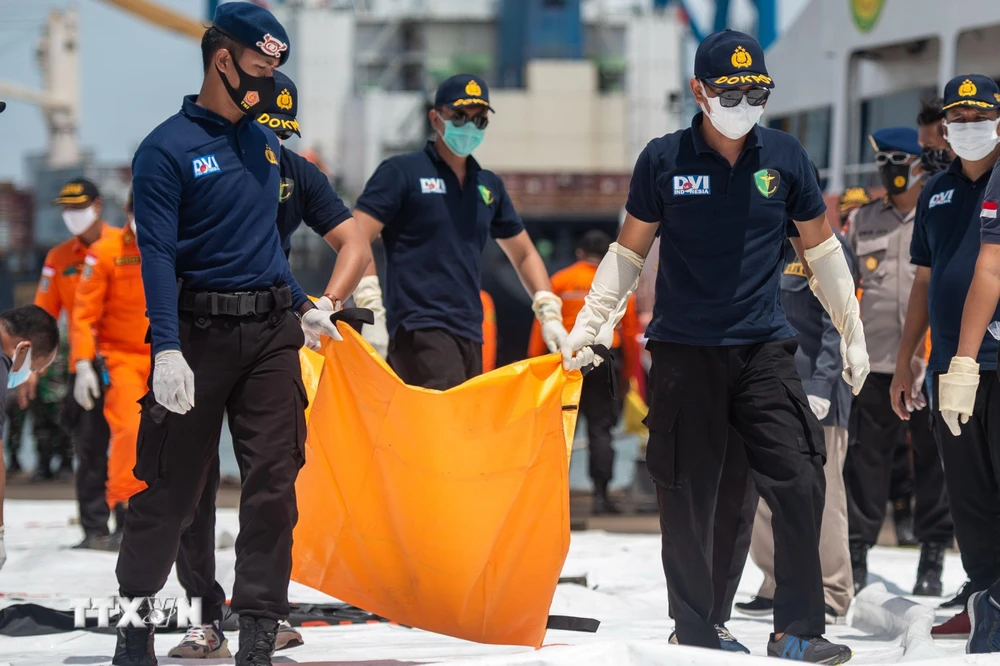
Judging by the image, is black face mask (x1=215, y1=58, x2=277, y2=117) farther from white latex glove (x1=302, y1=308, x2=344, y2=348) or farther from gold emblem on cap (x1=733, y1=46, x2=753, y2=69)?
gold emblem on cap (x1=733, y1=46, x2=753, y2=69)

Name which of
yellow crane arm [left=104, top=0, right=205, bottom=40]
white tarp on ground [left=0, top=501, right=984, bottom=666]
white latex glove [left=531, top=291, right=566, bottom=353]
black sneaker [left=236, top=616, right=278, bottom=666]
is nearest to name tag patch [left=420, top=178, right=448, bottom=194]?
white latex glove [left=531, top=291, right=566, bottom=353]

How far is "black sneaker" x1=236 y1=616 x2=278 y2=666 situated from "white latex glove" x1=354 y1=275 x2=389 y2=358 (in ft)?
6.70

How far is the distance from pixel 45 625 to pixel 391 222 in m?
2.13

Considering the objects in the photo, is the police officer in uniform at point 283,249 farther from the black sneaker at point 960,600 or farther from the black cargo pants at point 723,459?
the black sneaker at point 960,600

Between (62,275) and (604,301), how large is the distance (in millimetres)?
4707

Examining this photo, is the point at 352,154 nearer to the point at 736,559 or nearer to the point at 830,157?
the point at 830,157

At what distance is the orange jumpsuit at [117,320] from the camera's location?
23.7 ft

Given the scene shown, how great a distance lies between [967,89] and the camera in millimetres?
4941

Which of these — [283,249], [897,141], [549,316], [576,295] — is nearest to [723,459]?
[549,316]

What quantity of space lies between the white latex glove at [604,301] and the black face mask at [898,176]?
2.60 m

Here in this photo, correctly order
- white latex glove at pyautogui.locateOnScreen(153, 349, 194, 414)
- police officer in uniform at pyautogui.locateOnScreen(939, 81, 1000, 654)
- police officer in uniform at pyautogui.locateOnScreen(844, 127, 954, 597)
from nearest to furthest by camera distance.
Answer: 1. white latex glove at pyautogui.locateOnScreen(153, 349, 194, 414)
2. police officer in uniform at pyautogui.locateOnScreen(939, 81, 1000, 654)
3. police officer in uniform at pyautogui.locateOnScreen(844, 127, 954, 597)

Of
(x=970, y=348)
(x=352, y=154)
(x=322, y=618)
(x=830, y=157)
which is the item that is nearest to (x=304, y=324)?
(x=322, y=618)

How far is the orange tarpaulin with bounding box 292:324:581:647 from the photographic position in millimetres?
4348

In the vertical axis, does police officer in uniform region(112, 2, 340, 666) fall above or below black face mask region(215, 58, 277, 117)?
below
